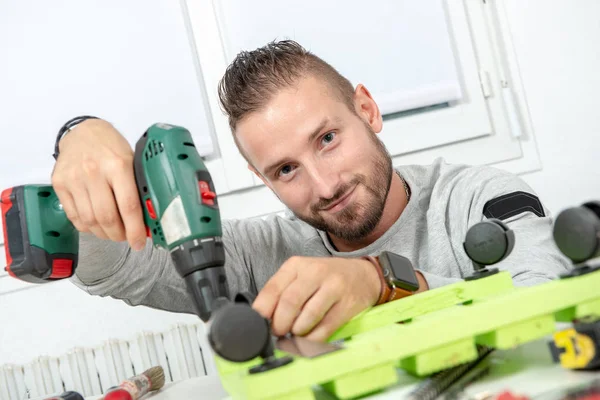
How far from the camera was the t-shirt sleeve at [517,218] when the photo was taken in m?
1.04

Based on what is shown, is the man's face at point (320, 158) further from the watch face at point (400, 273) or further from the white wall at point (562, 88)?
the white wall at point (562, 88)

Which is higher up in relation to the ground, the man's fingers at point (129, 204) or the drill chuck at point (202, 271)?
the man's fingers at point (129, 204)

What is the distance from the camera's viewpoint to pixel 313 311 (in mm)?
794

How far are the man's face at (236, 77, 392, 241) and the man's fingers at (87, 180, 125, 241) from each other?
1.67ft

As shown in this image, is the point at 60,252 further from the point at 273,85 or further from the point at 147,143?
the point at 273,85

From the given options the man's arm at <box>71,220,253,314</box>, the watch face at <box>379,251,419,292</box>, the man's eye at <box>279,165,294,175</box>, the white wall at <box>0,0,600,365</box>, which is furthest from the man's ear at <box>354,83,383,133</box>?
the white wall at <box>0,0,600,365</box>

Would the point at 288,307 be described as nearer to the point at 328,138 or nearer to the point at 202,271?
the point at 202,271

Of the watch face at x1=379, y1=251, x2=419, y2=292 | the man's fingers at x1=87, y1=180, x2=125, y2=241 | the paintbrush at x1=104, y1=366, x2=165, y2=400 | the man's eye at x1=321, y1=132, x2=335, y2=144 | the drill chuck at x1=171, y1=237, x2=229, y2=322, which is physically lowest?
the paintbrush at x1=104, y1=366, x2=165, y2=400

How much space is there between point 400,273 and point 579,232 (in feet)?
1.20

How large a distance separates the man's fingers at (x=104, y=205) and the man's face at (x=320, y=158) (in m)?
0.51

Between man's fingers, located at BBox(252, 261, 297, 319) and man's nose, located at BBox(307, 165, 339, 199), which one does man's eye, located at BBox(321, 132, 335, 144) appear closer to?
man's nose, located at BBox(307, 165, 339, 199)

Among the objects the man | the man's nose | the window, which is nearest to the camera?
the man

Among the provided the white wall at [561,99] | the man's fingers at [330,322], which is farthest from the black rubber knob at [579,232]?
the white wall at [561,99]

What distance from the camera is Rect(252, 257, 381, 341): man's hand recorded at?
787 mm
